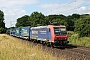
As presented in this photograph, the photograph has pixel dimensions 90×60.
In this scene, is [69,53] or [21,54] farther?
[69,53]

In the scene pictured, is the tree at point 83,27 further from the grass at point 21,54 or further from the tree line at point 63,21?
the grass at point 21,54

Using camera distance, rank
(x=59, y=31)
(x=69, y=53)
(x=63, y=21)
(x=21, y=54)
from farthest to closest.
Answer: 1. (x=63, y=21)
2. (x=59, y=31)
3. (x=69, y=53)
4. (x=21, y=54)

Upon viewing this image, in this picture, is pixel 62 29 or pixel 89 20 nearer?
pixel 62 29

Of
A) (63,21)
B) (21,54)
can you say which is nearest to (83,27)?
(21,54)

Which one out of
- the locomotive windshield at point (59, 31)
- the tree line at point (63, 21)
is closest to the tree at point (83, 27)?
the tree line at point (63, 21)

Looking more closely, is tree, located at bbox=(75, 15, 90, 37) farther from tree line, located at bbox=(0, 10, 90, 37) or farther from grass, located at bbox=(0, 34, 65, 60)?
grass, located at bbox=(0, 34, 65, 60)

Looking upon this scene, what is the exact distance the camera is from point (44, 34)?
2853 cm

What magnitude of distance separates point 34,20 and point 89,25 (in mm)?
61367

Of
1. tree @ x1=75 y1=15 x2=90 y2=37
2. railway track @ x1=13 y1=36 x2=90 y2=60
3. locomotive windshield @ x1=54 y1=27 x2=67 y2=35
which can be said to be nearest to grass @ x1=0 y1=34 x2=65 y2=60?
railway track @ x1=13 y1=36 x2=90 y2=60

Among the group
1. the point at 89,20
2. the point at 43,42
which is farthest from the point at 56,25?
the point at 89,20

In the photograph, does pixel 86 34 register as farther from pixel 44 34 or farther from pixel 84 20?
pixel 44 34

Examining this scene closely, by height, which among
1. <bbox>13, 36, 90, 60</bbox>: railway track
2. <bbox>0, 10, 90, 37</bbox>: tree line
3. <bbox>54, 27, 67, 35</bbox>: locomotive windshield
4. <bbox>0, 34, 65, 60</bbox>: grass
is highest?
<bbox>0, 10, 90, 37</bbox>: tree line

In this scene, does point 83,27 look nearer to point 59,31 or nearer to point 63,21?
point 59,31

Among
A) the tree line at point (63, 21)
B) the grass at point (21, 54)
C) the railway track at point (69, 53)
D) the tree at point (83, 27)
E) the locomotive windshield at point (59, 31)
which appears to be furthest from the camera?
the tree line at point (63, 21)
